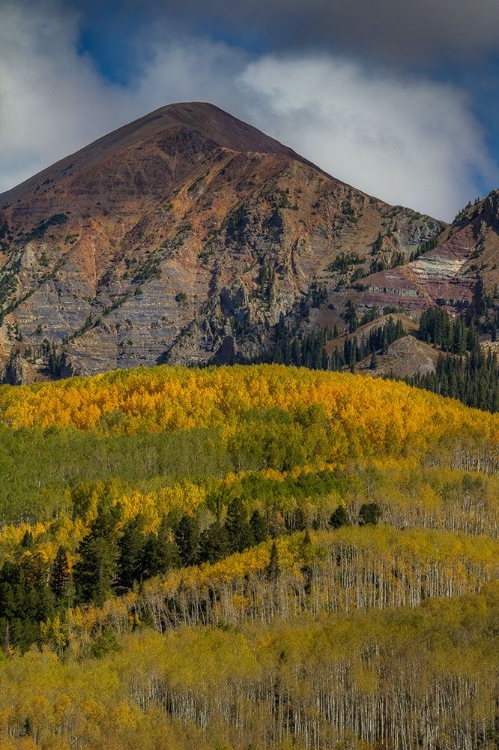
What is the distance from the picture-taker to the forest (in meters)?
104

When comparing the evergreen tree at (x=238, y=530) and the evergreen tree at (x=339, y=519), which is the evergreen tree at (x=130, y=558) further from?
the evergreen tree at (x=339, y=519)

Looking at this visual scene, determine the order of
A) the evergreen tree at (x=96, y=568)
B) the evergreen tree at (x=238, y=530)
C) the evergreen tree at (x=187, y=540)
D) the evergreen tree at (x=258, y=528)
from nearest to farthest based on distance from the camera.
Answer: the evergreen tree at (x=96, y=568) < the evergreen tree at (x=187, y=540) < the evergreen tree at (x=238, y=530) < the evergreen tree at (x=258, y=528)

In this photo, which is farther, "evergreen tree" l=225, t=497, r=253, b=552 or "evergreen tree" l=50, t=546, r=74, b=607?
"evergreen tree" l=225, t=497, r=253, b=552

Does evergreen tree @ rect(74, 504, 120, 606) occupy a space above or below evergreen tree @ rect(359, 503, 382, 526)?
below

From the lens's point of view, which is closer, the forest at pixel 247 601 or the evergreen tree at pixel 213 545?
the forest at pixel 247 601

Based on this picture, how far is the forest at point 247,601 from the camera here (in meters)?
104

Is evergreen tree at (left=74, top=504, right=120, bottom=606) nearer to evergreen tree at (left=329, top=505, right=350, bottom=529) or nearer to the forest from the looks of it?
the forest

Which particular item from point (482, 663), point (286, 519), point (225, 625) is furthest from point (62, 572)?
point (482, 663)

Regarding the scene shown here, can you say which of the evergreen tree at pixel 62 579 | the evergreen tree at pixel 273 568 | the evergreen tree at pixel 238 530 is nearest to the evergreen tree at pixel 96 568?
the evergreen tree at pixel 62 579

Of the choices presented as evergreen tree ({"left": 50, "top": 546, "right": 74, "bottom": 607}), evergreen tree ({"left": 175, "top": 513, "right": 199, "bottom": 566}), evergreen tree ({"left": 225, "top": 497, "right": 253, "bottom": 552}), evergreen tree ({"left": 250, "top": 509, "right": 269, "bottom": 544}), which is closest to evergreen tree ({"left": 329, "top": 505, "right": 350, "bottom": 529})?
evergreen tree ({"left": 250, "top": 509, "right": 269, "bottom": 544})

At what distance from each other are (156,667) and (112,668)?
4507 mm

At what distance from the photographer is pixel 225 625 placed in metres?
124

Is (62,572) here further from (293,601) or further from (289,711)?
(289,711)

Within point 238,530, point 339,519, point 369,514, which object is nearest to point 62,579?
point 238,530
